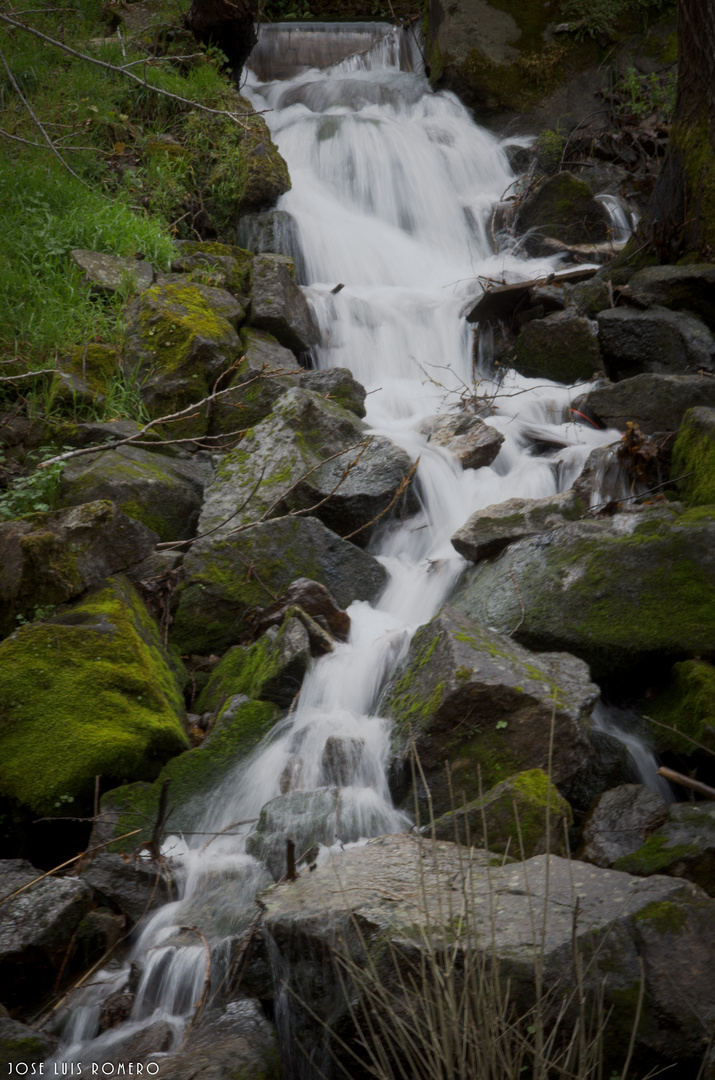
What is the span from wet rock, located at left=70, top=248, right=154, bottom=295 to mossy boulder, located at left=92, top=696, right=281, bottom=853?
13.7 ft

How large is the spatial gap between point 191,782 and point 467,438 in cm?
335

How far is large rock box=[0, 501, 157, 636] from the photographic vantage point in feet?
12.2

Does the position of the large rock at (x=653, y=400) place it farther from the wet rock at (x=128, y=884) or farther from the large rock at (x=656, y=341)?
the wet rock at (x=128, y=884)

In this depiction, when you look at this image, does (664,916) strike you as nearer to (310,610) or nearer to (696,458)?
(310,610)

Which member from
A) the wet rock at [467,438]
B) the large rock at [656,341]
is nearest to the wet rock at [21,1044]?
the wet rock at [467,438]

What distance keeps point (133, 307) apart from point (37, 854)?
4294 mm

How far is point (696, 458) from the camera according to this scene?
180 inches

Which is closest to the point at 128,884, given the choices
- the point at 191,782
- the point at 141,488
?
the point at 191,782

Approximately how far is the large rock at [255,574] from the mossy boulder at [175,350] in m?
1.62

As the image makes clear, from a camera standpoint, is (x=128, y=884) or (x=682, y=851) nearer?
(x=682, y=851)

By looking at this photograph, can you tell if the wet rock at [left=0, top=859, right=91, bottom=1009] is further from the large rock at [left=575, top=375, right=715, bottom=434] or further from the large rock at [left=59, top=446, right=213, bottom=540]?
the large rock at [left=575, top=375, right=715, bottom=434]

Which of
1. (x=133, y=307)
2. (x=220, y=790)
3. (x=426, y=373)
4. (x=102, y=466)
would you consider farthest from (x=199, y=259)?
(x=220, y=790)

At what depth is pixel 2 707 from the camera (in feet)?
10.9

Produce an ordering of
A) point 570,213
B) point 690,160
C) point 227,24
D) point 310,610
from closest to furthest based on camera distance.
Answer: point 310,610 → point 690,160 → point 570,213 → point 227,24
